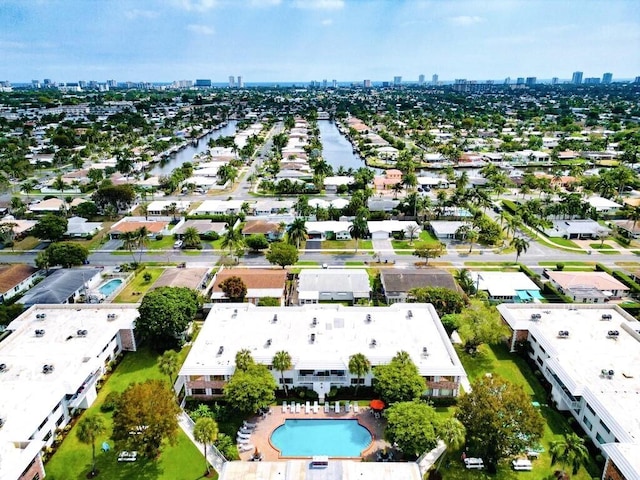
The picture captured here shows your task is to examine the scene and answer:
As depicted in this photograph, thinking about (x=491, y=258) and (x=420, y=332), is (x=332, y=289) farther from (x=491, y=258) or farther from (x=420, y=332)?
(x=491, y=258)

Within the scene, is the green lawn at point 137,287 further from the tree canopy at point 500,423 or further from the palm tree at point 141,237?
the tree canopy at point 500,423

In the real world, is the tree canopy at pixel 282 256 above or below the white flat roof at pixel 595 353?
above

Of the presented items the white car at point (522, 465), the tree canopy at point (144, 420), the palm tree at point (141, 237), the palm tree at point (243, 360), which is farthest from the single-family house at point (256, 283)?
the white car at point (522, 465)

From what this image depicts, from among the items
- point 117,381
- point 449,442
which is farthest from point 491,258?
point 117,381

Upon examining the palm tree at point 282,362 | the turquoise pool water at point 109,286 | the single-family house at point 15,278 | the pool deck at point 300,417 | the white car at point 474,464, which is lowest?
the pool deck at point 300,417

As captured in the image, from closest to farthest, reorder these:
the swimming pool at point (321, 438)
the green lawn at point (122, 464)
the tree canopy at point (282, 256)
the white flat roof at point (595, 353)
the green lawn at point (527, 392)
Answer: the green lawn at point (122, 464) < the green lawn at point (527, 392) < the white flat roof at point (595, 353) < the swimming pool at point (321, 438) < the tree canopy at point (282, 256)

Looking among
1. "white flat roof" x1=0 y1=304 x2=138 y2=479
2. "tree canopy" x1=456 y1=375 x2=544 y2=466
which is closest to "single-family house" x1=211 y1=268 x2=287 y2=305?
"white flat roof" x1=0 y1=304 x2=138 y2=479

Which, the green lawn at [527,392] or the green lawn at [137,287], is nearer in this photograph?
the green lawn at [527,392]

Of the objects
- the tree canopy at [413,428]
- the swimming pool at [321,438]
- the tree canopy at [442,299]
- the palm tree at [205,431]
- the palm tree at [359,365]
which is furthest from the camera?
the tree canopy at [442,299]
